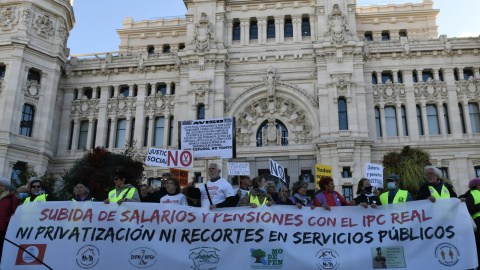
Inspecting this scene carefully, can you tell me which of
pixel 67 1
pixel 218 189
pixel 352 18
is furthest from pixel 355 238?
pixel 67 1

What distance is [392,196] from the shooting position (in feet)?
30.9

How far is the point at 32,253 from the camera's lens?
8453 mm

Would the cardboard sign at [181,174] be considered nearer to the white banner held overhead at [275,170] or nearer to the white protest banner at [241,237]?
the white banner held overhead at [275,170]

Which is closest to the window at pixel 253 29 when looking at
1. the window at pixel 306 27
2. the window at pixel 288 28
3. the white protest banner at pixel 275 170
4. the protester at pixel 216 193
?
the window at pixel 288 28

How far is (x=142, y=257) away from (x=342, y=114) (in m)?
22.7

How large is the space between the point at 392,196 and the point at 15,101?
27521 mm

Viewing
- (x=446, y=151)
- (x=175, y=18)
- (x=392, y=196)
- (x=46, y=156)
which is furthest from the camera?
(x=175, y=18)

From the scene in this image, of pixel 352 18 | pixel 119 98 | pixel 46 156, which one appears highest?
pixel 352 18

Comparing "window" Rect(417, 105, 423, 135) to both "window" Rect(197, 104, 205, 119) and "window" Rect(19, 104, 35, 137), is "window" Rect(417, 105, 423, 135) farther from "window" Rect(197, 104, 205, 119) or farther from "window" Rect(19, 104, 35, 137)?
"window" Rect(19, 104, 35, 137)

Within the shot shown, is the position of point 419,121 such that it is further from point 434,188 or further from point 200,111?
point 434,188

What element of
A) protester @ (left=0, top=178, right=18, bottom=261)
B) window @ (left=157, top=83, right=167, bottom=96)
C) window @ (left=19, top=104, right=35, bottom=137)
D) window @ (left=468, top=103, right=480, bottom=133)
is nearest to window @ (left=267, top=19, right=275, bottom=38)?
window @ (left=157, top=83, right=167, bottom=96)

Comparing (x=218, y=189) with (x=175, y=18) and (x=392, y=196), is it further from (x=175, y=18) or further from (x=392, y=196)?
(x=175, y=18)

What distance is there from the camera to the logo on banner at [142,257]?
8.27 metres

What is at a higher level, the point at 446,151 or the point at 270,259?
the point at 446,151
